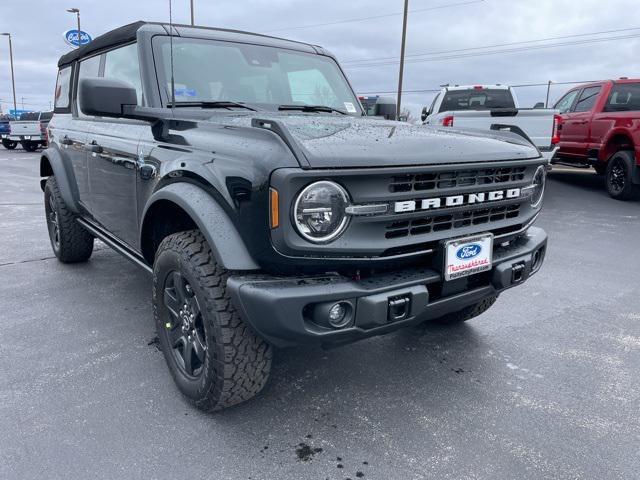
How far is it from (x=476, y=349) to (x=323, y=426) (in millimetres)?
1236

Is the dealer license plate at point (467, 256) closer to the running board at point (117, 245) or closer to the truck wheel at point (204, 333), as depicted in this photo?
the truck wheel at point (204, 333)

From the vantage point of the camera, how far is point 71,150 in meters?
4.02

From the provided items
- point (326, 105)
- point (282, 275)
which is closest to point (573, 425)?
point (282, 275)

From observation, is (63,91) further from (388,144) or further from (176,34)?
(388,144)

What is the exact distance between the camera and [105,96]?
258cm

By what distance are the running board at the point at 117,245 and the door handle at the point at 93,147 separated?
0.57 metres

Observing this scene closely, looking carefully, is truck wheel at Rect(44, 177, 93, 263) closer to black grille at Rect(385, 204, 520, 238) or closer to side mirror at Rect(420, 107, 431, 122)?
black grille at Rect(385, 204, 520, 238)

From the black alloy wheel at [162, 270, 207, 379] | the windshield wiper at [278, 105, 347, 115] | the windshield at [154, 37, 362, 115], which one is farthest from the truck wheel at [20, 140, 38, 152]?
the black alloy wheel at [162, 270, 207, 379]

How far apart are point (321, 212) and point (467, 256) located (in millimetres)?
748

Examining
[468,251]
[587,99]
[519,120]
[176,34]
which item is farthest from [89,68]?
[587,99]

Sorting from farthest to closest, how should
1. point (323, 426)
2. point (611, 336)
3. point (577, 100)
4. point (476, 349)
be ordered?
1. point (577, 100)
2. point (611, 336)
3. point (476, 349)
4. point (323, 426)

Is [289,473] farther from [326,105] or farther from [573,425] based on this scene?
[326,105]

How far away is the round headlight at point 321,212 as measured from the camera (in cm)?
189

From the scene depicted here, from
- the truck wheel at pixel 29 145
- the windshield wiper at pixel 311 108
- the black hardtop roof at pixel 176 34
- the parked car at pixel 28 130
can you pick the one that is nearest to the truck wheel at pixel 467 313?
the windshield wiper at pixel 311 108
